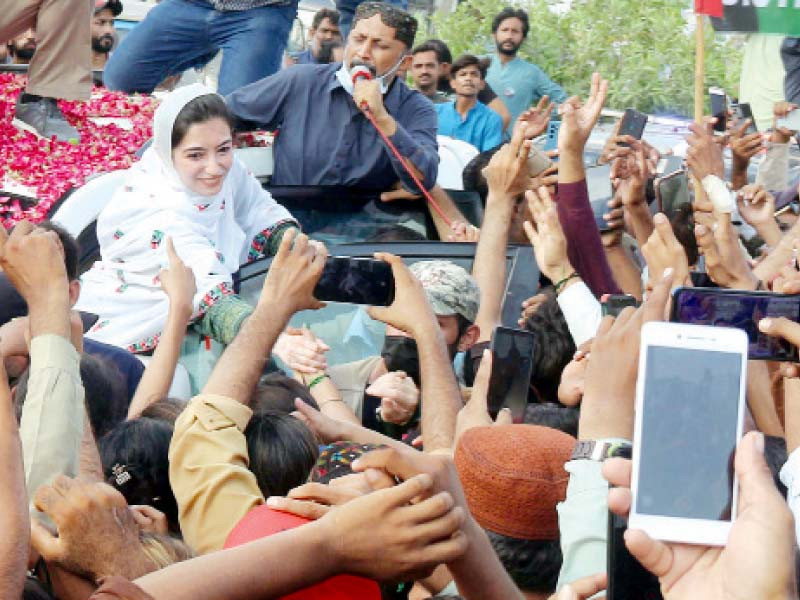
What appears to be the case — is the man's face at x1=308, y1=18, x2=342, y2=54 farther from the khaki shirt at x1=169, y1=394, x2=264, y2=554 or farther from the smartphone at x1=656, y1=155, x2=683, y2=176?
the khaki shirt at x1=169, y1=394, x2=264, y2=554

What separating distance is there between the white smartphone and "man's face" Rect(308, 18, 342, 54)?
8710mm

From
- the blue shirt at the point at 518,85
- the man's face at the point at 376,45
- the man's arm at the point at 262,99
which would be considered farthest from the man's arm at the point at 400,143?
the blue shirt at the point at 518,85

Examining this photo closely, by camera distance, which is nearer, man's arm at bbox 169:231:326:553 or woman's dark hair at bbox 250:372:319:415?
man's arm at bbox 169:231:326:553

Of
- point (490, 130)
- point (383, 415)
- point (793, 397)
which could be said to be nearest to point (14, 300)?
point (383, 415)

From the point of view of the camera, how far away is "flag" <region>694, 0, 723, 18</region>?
6.13 m

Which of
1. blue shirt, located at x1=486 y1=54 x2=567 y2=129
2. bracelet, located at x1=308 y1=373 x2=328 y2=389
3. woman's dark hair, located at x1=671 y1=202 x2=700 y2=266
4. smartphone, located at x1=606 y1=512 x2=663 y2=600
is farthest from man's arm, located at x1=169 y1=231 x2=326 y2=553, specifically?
blue shirt, located at x1=486 y1=54 x2=567 y2=129

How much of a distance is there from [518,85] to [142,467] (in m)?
8.25

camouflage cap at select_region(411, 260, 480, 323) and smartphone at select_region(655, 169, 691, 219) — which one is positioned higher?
camouflage cap at select_region(411, 260, 480, 323)

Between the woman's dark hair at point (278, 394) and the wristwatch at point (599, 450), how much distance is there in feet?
3.10

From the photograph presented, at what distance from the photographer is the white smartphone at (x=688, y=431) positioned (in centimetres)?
208

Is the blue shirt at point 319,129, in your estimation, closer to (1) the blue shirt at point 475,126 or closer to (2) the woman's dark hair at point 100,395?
(2) the woman's dark hair at point 100,395

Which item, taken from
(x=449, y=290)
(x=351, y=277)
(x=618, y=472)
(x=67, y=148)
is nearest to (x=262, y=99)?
(x=67, y=148)

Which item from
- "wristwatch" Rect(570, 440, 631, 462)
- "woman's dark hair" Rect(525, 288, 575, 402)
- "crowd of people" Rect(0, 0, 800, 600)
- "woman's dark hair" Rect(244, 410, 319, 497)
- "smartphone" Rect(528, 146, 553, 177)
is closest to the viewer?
"crowd of people" Rect(0, 0, 800, 600)

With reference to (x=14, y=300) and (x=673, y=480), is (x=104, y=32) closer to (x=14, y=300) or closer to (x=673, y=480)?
(x=14, y=300)
